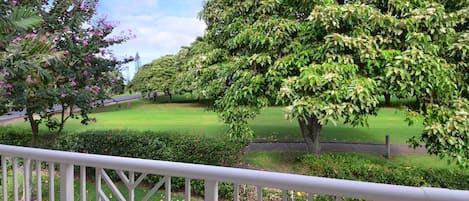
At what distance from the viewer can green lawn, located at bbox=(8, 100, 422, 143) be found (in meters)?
8.80

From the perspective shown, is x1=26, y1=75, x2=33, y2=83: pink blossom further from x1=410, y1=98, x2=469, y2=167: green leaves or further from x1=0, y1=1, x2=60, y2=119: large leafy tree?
x1=410, y1=98, x2=469, y2=167: green leaves

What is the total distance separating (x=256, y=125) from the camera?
34.2ft

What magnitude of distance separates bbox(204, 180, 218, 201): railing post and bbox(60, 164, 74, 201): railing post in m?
0.64

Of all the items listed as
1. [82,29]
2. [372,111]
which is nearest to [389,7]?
[372,111]

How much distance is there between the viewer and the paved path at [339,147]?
7054mm

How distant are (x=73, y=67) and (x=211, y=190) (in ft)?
15.3

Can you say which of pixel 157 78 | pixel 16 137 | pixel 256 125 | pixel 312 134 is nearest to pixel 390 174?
pixel 312 134

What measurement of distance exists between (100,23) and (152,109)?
989cm

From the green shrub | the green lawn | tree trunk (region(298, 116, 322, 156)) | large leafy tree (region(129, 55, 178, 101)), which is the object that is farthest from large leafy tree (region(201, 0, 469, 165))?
large leafy tree (region(129, 55, 178, 101))

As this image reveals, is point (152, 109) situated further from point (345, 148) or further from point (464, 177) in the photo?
point (464, 177)

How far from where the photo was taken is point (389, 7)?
4.32m

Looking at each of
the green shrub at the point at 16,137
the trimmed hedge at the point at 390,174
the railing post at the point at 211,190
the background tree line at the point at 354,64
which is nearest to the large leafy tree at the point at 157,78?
the green shrub at the point at 16,137

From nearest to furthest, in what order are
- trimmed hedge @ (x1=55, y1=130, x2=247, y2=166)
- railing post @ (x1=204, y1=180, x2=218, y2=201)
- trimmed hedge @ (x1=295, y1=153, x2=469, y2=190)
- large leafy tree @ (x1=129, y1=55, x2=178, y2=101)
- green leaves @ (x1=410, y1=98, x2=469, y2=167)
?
1. railing post @ (x1=204, y1=180, x2=218, y2=201)
2. green leaves @ (x1=410, y1=98, x2=469, y2=167)
3. trimmed hedge @ (x1=295, y1=153, x2=469, y2=190)
4. trimmed hedge @ (x1=55, y1=130, x2=247, y2=166)
5. large leafy tree @ (x1=129, y1=55, x2=178, y2=101)

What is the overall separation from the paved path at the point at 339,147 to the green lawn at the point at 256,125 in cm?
64
